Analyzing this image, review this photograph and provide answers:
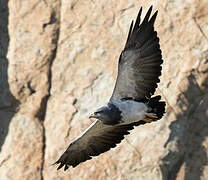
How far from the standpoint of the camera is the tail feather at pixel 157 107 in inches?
370

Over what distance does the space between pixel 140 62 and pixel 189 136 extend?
1598mm

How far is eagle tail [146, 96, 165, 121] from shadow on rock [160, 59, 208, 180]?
3.19 feet

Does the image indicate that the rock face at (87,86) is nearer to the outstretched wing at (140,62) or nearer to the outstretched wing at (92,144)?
the outstretched wing at (92,144)

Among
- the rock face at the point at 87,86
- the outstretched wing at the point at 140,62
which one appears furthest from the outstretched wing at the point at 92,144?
the outstretched wing at the point at 140,62

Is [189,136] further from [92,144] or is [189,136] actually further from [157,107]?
[92,144]

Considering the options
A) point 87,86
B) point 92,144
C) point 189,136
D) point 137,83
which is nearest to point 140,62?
point 137,83

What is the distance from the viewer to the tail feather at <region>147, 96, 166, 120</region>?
941 cm

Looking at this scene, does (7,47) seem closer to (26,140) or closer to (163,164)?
(26,140)

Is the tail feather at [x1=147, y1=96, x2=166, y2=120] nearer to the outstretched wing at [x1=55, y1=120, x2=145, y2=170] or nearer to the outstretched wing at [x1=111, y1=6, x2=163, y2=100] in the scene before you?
the outstretched wing at [x1=111, y1=6, x2=163, y2=100]

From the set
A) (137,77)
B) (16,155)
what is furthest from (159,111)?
(16,155)

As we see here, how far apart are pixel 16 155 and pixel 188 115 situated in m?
2.59

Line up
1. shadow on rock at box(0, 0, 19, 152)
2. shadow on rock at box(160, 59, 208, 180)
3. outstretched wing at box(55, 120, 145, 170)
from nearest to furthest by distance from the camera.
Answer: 1. outstretched wing at box(55, 120, 145, 170)
2. shadow on rock at box(160, 59, 208, 180)
3. shadow on rock at box(0, 0, 19, 152)

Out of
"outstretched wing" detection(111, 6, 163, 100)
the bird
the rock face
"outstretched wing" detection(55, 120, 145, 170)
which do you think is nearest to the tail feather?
the bird

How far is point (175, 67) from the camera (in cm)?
1041
